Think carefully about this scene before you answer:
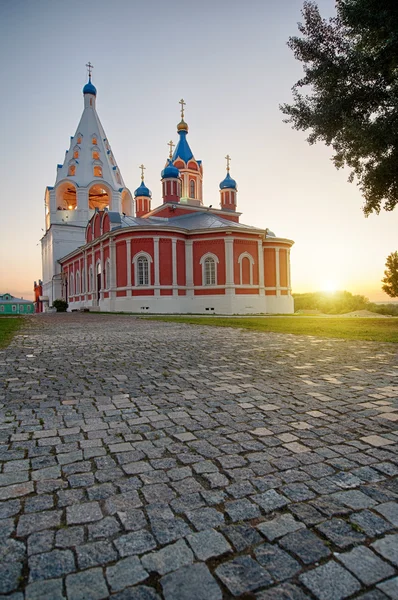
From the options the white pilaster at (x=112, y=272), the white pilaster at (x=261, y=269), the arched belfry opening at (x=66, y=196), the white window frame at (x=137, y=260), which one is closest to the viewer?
the white window frame at (x=137, y=260)

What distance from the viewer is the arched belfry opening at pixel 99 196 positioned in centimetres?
4638

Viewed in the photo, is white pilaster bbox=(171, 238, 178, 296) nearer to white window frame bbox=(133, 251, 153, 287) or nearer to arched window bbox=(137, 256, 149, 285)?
white window frame bbox=(133, 251, 153, 287)

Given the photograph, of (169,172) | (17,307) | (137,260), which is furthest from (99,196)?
(17,307)

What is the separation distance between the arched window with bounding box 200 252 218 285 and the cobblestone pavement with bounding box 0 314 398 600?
81.3ft

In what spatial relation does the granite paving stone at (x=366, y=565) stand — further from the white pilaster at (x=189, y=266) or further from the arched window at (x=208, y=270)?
the white pilaster at (x=189, y=266)

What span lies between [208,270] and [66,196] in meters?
29.0

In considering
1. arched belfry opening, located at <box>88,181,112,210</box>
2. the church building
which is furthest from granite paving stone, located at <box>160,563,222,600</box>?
arched belfry opening, located at <box>88,181,112,210</box>

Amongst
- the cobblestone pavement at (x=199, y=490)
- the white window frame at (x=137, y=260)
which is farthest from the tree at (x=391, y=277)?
the cobblestone pavement at (x=199, y=490)

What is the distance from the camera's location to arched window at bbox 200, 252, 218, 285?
2944 cm

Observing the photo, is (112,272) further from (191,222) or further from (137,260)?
(191,222)

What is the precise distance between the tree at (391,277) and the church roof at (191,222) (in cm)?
1956

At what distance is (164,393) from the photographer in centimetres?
436

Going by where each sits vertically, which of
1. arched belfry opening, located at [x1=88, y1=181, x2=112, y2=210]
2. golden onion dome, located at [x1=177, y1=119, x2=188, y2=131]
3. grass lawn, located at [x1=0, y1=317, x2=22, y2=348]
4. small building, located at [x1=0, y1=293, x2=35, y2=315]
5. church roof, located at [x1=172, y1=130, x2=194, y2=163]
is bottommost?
grass lawn, located at [x1=0, y1=317, x2=22, y2=348]

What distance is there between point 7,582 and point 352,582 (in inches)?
55.0
